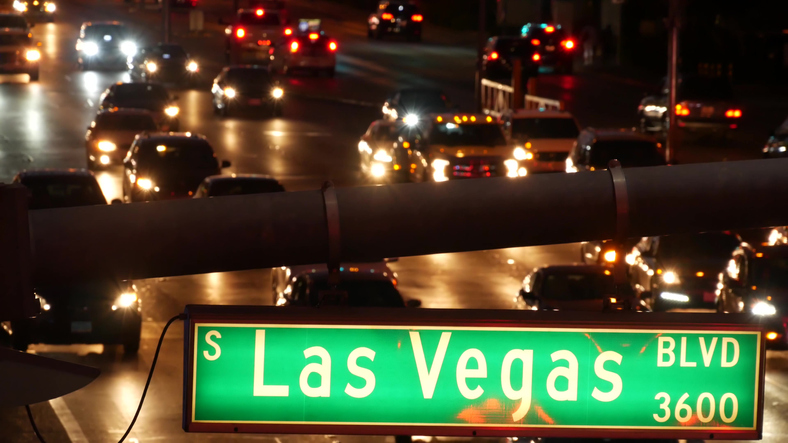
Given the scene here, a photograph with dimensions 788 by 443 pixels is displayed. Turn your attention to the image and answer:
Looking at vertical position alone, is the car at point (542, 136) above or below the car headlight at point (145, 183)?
above

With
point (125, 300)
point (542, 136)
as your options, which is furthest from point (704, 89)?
point (125, 300)

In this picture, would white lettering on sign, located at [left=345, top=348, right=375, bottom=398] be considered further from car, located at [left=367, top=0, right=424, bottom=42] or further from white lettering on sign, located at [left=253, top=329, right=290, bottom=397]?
car, located at [left=367, top=0, right=424, bottom=42]

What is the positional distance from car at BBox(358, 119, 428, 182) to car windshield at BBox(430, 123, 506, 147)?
0.49 m

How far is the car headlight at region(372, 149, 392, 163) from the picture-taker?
104 ft

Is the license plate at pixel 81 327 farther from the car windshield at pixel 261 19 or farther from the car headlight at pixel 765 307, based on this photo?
the car windshield at pixel 261 19

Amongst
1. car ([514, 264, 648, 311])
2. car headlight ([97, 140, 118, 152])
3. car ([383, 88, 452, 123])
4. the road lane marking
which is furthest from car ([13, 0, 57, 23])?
the road lane marking

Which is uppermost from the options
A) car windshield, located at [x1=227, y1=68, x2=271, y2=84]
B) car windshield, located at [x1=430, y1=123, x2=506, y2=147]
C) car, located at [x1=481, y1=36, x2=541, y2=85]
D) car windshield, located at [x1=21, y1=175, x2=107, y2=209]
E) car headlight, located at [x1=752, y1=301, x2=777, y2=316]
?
car, located at [x1=481, y1=36, x2=541, y2=85]

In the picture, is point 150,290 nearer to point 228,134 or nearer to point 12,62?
point 228,134

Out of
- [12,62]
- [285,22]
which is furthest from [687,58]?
[12,62]

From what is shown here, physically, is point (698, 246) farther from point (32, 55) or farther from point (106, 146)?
point (32, 55)

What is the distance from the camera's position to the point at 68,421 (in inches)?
587

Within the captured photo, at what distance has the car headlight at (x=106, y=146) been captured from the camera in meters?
33.3

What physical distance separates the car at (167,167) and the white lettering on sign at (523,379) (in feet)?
71.9

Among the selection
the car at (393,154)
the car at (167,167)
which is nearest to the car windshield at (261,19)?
the car at (393,154)
